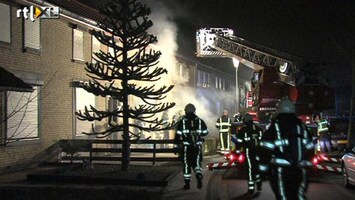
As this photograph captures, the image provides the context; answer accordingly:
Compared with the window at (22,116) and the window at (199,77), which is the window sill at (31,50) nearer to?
the window at (22,116)

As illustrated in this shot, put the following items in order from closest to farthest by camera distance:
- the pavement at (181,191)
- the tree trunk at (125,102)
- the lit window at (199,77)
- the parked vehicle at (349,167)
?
the pavement at (181,191), the parked vehicle at (349,167), the tree trunk at (125,102), the lit window at (199,77)

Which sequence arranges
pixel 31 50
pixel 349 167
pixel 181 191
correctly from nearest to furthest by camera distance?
pixel 181 191 → pixel 349 167 → pixel 31 50

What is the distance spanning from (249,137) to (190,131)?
125cm

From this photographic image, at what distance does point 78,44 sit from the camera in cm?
1839

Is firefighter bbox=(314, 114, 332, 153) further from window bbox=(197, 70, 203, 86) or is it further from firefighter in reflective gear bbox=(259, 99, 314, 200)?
window bbox=(197, 70, 203, 86)

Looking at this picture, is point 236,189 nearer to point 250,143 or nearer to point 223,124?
point 250,143

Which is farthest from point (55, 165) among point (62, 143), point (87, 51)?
point (87, 51)

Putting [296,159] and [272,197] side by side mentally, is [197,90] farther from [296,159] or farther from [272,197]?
[296,159]

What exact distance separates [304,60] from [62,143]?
26.4 feet

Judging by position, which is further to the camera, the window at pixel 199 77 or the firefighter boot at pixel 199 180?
the window at pixel 199 77

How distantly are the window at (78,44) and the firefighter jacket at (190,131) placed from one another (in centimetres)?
861

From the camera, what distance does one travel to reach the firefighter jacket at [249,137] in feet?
34.2

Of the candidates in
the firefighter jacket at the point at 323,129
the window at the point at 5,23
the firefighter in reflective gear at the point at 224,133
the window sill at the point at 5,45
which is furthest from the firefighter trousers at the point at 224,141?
the window at the point at 5,23

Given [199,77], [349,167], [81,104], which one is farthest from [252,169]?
[199,77]
